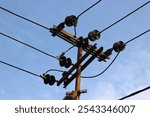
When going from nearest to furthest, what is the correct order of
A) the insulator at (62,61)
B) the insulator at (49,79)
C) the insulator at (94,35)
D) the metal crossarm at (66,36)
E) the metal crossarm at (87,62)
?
the metal crossarm at (87,62)
the insulator at (94,35)
the metal crossarm at (66,36)
the insulator at (62,61)
the insulator at (49,79)

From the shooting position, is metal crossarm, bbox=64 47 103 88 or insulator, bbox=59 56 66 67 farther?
insulator, bbox=59 56 66 67

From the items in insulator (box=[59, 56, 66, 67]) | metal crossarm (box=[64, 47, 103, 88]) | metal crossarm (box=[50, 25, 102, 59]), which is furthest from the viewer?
insulator (box=[59, 56, 66, 67])

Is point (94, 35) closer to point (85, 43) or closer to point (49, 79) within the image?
point (85, 43)

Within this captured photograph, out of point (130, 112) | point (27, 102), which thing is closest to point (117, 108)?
point (130, 112)

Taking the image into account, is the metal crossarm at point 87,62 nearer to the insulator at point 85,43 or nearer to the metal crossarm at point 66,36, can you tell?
the metal crossarm at point 66,36

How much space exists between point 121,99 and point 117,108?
2.85ft

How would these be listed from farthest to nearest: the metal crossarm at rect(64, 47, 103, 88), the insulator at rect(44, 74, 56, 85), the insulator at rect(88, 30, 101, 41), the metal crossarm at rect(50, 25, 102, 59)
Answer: the insulator at rect(44, 74, 56, 85) → the metal crossarm at rect(50, 25, 102, 59) → the insulator at rect(88, 30, 101, 41) → the metal crossarm at rect(64, 47, 103, 88)

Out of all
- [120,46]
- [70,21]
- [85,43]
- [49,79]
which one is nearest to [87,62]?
[85,43]

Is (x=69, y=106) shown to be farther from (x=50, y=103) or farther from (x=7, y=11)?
(x=7, y=11)

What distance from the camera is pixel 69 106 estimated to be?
16.5 m

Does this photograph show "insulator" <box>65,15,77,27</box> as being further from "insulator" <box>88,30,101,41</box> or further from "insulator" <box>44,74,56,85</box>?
"insulator" <box>44,74,56,85</box>

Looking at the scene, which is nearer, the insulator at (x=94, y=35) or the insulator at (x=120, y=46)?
the insulator at (x=94, y=35)

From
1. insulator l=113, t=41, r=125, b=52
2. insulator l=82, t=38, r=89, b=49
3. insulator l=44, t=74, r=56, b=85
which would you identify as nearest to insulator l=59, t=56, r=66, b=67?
insulator l=44, t=74, r=56, b=85

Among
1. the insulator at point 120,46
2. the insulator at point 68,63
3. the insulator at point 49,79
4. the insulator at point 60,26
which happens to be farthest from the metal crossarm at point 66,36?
the insulator at point 49,79
